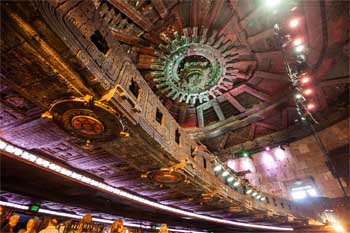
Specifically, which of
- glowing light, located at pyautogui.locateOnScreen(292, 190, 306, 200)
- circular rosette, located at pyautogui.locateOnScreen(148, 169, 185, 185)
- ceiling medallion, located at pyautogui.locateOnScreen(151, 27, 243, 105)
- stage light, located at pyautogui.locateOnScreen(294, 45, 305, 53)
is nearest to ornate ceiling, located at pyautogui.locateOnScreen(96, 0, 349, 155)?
ceiling medallion, located at pyautogui.locateOnScreen(151, 27, 243, 105)

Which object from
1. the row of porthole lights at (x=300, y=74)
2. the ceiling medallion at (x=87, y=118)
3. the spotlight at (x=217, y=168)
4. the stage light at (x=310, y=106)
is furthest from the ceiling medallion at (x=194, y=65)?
the stage light at (x=310, y=106)

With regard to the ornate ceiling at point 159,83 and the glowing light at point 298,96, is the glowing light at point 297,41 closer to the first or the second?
the ornate ceiling at point 159,83

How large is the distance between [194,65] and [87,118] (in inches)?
275

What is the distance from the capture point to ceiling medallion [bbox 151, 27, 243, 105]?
8.02m

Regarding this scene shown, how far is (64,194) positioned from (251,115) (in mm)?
11464

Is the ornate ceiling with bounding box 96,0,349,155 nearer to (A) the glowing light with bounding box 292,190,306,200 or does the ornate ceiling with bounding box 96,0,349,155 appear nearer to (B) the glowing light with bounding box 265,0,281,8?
(B) the glowing light with bounding box 265,0,281,8

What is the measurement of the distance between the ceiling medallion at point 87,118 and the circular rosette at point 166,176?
4.76 feet

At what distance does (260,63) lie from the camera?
10.1 meters

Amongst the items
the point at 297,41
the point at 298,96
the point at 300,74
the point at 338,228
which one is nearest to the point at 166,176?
the point at 297,41

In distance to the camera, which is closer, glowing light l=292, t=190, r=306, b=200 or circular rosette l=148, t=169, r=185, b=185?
circular rosette l=148, t=169, r=185, b=185

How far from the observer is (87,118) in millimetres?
2521

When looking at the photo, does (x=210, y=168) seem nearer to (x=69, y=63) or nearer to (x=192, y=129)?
(x=69, y=63)

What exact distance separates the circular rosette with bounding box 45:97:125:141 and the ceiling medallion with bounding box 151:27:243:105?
6.18 meters

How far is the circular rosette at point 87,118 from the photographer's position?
7.62 ft
